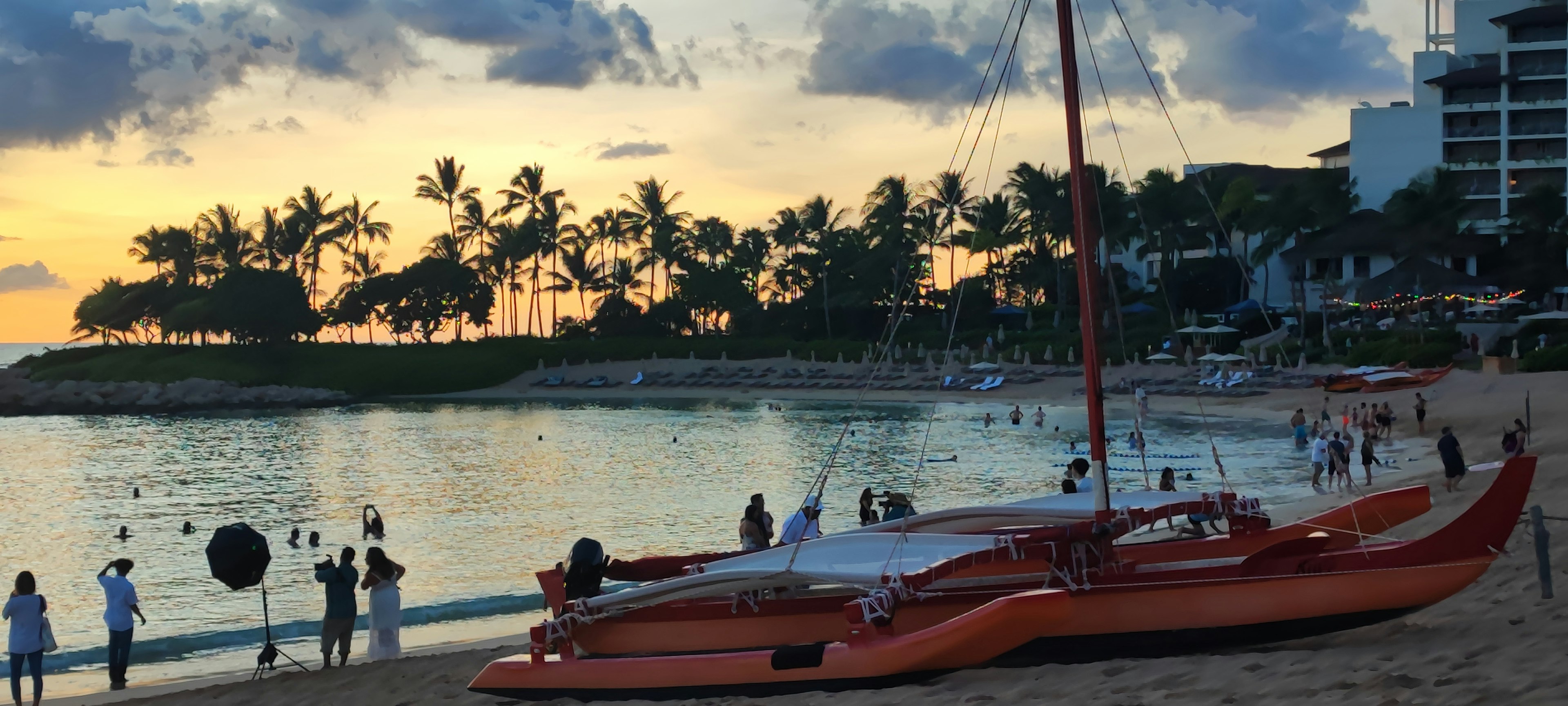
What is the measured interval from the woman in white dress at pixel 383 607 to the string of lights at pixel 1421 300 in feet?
191

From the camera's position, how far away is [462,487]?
34.4m

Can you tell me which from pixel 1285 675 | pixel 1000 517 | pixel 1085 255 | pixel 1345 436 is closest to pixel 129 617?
pixel 1000 517

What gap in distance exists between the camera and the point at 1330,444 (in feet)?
80.1

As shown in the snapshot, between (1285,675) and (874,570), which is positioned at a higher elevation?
(874,570)

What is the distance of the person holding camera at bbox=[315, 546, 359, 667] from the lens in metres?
11.6

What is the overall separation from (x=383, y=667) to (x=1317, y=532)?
8393mm

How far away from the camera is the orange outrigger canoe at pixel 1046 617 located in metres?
8.40

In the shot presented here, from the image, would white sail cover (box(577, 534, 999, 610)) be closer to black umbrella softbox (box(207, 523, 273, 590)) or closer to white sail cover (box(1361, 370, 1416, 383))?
black umbrella softbox (box(207, 523, 273, 590))

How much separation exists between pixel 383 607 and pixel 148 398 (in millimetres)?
79451

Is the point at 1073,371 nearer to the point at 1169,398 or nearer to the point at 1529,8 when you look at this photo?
the point at 1169,398

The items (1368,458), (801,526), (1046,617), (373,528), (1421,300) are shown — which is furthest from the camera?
(1421,300)

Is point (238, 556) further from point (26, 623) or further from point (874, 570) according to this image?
point (874, 570)

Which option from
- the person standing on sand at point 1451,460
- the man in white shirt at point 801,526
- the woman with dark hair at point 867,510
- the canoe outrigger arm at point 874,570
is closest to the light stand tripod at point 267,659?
the canoe outrigger arm at point 874,570

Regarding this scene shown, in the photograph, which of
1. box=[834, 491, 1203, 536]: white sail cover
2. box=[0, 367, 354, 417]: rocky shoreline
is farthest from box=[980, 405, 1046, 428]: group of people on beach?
box=[0, 367, 354, 417]: rocky shoreline
